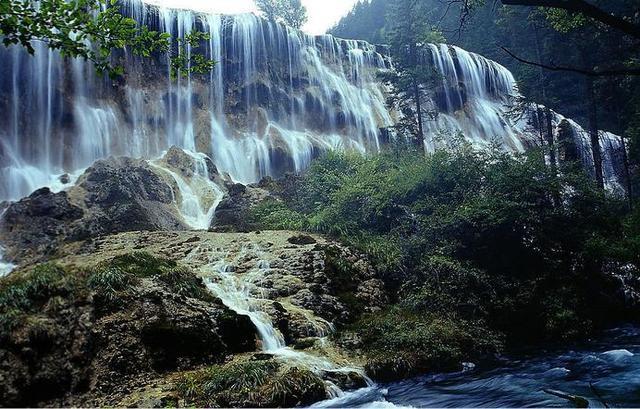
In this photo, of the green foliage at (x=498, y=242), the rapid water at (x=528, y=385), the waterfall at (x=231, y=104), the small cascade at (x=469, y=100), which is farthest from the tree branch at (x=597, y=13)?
the small cascade at (x=469, y=100)

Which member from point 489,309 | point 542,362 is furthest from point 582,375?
point 489,309

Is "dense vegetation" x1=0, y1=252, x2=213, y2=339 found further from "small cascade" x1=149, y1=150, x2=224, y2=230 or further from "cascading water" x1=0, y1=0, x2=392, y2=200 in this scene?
"cascading water" x1=0, y1=0, x2=392, y2=200

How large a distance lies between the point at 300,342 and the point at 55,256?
31.8ft

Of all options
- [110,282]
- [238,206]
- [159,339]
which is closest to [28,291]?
[110,282]

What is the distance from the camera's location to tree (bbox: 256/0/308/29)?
2281 inches

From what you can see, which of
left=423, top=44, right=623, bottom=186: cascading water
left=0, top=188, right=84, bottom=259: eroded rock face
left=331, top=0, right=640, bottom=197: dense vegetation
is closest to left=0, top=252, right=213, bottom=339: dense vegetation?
left=0, top=188, right=84, bottom=259: eroded rock face

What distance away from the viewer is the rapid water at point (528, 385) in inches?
289

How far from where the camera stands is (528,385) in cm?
813

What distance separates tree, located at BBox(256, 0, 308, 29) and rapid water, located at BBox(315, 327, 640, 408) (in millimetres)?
55356

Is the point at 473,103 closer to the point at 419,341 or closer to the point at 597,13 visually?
the point at 419,341

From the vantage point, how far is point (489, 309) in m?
12.1

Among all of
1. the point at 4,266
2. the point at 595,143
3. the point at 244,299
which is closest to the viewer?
the point at 244,299

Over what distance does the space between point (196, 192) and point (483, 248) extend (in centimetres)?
1473

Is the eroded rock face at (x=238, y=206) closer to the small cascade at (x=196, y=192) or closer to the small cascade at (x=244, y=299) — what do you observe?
the small cascade at (x=196, y=192)
